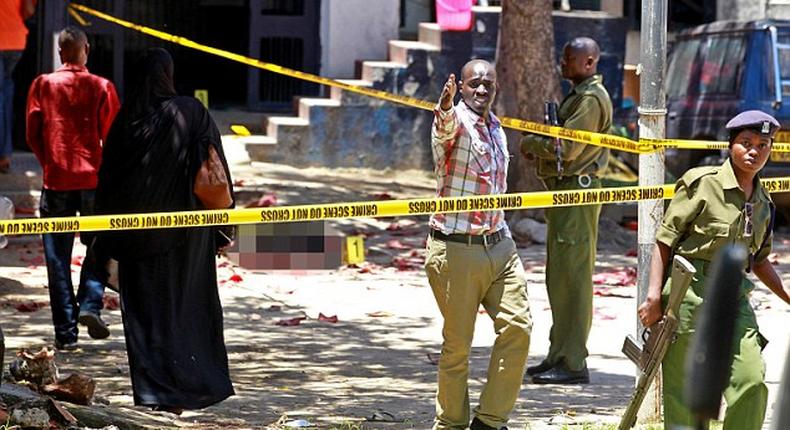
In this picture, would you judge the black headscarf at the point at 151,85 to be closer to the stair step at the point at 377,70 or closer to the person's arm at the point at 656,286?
the person's arm at the point at 656,286

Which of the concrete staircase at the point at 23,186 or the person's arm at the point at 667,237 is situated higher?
the person's arm at the point at 667,237

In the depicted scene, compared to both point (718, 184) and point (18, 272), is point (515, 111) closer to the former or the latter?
point (18, 272)

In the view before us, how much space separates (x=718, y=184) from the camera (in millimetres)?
5938

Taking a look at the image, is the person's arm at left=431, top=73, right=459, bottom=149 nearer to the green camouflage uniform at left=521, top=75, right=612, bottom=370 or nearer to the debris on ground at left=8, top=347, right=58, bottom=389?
the green camouflage uniform at left=521, top=75, right=612, bottom=370

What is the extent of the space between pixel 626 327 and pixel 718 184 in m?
4.63

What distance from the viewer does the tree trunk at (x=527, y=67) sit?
15.0m

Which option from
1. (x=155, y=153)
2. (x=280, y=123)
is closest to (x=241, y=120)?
(x=280, y=123)

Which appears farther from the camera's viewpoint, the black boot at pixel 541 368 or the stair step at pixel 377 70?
the stair step at pixel 377 70

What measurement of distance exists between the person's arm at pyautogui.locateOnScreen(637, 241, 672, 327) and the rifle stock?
0.10ft

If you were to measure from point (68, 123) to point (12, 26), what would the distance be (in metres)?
5.34

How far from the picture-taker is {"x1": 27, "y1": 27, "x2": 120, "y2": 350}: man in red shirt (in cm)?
893

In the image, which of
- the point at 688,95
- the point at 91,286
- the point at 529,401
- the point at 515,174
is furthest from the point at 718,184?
the point at 688,95

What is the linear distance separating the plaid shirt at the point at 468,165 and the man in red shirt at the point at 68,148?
9.29 feet

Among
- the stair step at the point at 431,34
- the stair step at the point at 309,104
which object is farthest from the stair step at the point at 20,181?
the stair step at the point at 431,34
